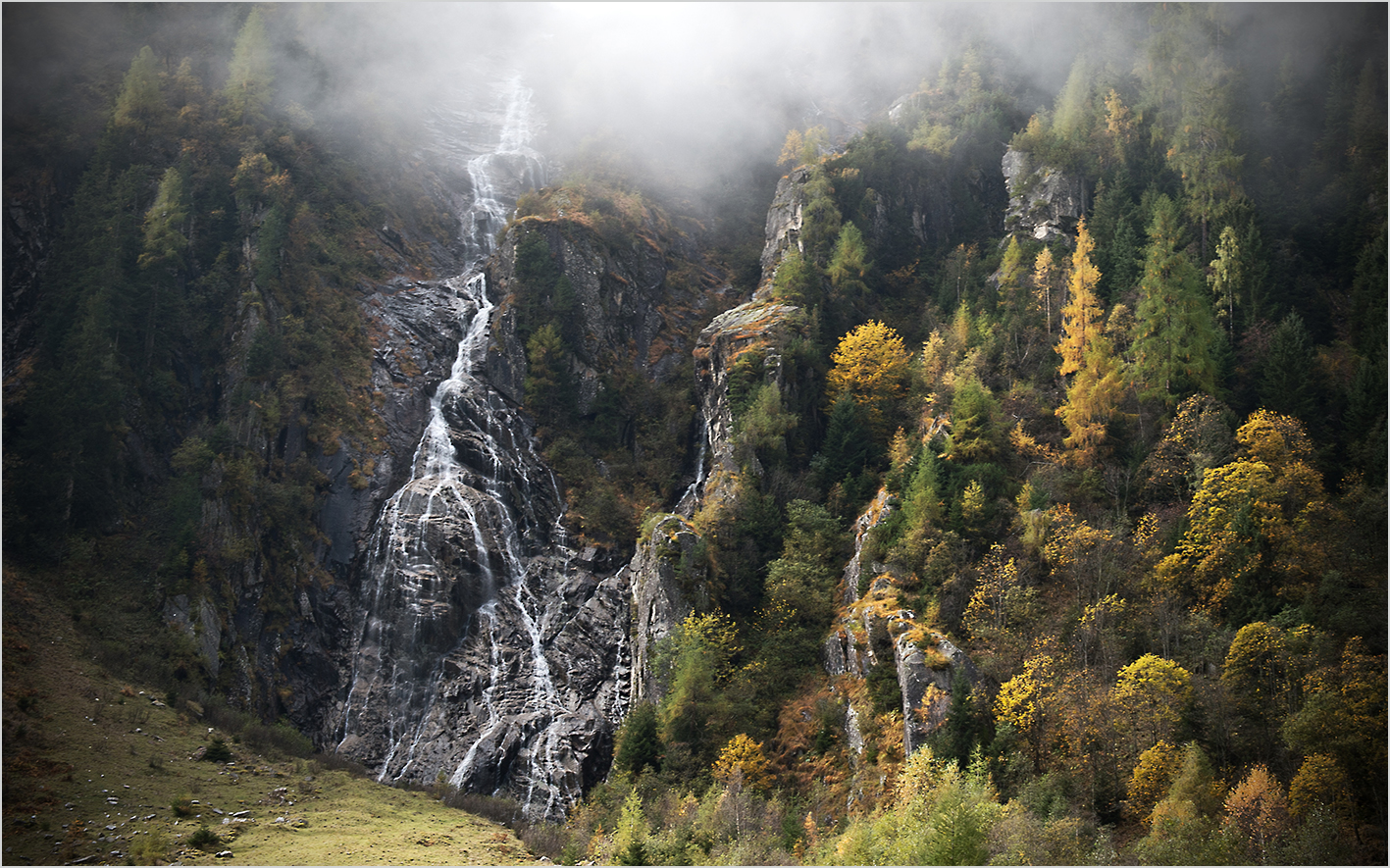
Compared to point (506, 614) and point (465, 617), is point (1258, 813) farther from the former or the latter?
point (465, 617)

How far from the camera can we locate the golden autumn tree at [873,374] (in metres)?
69.4

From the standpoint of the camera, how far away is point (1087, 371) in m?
55.6

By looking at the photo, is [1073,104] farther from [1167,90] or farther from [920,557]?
[920,557]

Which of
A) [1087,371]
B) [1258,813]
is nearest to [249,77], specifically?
[1087,371]

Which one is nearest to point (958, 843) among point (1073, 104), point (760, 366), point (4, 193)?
point (760, 366)

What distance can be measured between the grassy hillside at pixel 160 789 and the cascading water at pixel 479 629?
21.7 feet

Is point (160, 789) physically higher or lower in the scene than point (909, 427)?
lower

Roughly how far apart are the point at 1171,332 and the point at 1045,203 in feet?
89.5

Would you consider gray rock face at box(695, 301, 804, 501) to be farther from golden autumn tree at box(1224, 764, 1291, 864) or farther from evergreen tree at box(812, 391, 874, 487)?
golden autumn tree at box(1224, 764, 1291, 864)

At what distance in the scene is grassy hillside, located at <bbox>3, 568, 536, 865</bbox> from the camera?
36.5 m

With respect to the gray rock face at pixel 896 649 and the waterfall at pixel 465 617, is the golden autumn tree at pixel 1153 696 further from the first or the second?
the waterfall at pixel 465 617

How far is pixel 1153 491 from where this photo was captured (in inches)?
1978

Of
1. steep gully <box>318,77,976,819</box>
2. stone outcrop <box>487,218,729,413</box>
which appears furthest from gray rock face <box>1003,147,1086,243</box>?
stone outcrop <box>487,218,729,413</box>

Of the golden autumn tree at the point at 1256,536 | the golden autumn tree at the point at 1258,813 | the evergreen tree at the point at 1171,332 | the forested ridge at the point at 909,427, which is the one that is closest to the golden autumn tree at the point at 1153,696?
the forested ridge at the point at 909,427
